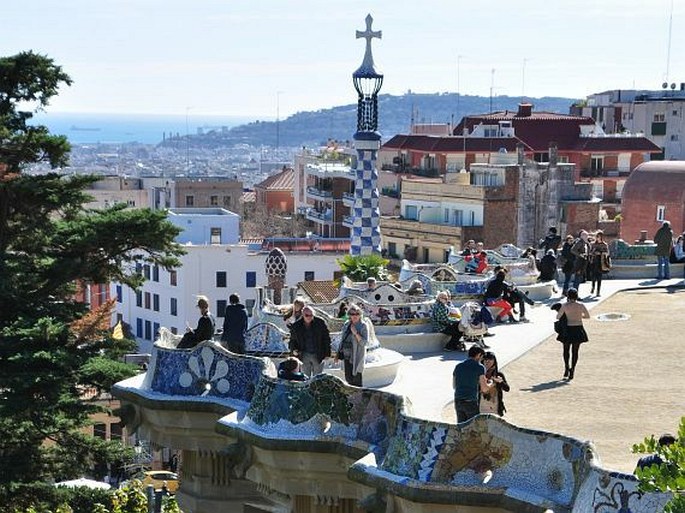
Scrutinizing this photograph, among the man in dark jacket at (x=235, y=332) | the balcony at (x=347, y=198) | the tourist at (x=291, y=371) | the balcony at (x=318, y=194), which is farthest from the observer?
the balcony at (x=318, y=194)

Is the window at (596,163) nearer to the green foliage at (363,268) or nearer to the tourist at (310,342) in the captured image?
the green foliage at (363,268)

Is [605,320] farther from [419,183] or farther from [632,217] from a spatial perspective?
[419,183]

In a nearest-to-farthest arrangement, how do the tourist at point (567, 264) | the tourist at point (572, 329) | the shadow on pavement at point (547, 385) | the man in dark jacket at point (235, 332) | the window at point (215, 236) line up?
the shadow on pavement at point (547, 385), the man in dark jacket at point (235, 332), the tourist at point (572, 329), the tourist at point (567, 264), the window at point (215, 236)

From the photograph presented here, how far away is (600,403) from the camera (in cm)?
1509

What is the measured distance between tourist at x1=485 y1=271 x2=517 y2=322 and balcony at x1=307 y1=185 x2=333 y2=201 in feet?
252

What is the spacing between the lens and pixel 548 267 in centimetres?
2611

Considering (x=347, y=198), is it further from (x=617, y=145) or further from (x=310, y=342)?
(x=310, y=342)

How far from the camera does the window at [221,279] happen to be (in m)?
79.5

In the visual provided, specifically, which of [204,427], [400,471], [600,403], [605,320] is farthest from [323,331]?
[605,320]

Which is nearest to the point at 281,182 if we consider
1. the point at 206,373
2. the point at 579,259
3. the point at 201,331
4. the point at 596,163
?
the point at 596,163

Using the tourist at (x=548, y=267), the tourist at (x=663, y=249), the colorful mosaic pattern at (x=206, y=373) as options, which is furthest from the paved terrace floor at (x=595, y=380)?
the tourist at (x=663, y=249)

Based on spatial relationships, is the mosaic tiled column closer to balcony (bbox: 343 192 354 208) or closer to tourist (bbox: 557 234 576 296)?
tourist (bbox: 557 234 576 296)

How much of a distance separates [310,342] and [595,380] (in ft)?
11.3

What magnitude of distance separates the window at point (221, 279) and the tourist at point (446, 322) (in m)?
60.2
